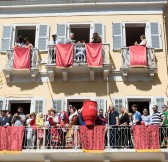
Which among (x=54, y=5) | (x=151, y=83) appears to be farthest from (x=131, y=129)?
(x=54, y=5)

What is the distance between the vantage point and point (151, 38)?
23.0 m

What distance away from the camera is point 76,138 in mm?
19344

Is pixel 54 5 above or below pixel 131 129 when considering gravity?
above

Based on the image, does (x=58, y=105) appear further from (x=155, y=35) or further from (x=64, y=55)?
(x=155, y=35)

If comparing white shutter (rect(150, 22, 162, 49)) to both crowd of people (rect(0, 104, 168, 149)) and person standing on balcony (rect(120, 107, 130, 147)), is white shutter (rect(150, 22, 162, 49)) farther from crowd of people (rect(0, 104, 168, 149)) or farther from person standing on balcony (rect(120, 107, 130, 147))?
person standing on balcony (rect(120, 107, 130, 147))

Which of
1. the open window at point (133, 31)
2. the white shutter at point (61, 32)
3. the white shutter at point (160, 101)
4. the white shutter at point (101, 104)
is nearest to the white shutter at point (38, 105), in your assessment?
the white shutter at point (101, 104)

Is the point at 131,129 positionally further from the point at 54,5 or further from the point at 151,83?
the point at 54,5

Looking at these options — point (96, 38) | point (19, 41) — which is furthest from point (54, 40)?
point (96, 38)

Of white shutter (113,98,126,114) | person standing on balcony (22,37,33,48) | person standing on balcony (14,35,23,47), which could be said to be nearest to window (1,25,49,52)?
person standing on balcony (14,35,23,47)

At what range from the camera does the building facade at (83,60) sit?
859 inches

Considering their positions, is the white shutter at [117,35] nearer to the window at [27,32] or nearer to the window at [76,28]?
the window at [76,28]

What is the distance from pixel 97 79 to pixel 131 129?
3.85m

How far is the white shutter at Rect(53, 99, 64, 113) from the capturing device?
21656 mm

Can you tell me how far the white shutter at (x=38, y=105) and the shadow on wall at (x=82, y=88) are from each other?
81cm
